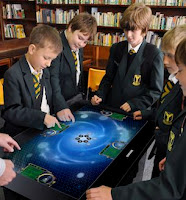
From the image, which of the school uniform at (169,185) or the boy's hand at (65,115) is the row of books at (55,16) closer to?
the boy's hand at (65,115)

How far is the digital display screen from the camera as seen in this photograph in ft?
3.23

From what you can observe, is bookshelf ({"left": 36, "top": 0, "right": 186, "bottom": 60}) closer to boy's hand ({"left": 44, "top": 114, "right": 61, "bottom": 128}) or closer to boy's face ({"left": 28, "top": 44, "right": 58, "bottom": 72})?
boy's face ({"left": 28, "top": 44, "right": 58, "bottom": 72})

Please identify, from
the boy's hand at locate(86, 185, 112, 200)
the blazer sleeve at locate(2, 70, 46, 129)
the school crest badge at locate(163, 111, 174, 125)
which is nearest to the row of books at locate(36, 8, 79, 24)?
the blazer sleeve at locate(2, 70, 46, 129)

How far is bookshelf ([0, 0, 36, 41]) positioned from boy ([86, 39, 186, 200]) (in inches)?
198

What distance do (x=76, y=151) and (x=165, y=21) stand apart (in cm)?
341

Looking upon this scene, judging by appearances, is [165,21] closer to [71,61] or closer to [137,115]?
[71,61]

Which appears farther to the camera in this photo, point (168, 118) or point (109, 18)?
point (109, 18)

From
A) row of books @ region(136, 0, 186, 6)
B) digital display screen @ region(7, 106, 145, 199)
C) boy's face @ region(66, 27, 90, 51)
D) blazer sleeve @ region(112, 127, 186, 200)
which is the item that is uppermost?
row of books @ region(136, 0, 186, 6)

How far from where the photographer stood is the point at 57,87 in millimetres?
1812

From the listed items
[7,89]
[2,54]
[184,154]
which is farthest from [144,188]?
[2,54]

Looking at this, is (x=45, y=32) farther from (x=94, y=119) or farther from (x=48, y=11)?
(x=48, y=11)

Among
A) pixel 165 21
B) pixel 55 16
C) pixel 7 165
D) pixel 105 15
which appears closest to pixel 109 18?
pixel 105 15

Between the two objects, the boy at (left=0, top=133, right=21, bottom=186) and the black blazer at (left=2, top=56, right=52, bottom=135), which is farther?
the black blazer at (left=2, top=56, right=52, bottom=135)

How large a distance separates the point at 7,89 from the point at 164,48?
1.01 m
